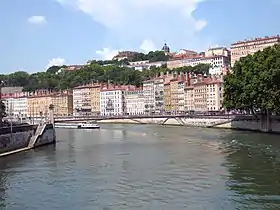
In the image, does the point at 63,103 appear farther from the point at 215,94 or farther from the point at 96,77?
the point at 215,94

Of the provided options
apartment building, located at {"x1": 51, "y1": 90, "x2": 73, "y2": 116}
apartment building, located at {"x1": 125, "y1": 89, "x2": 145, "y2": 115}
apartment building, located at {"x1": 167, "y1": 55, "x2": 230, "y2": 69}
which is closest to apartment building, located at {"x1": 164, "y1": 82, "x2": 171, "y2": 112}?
apartment building, located at {"x1": 125, "y1": 89, "x2": 145, "y2": 115}

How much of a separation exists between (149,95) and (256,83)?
58690mm

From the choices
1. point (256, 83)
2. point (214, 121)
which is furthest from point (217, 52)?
point (256, 83)

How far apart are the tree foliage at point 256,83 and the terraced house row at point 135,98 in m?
29.4

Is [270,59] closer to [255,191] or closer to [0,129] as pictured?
[0,129]

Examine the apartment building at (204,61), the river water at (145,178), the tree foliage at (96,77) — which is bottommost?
the river water at (145,178)

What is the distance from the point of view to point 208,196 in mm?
19078

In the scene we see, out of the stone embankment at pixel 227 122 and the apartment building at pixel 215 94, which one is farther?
the apartment building at pixel 215 94

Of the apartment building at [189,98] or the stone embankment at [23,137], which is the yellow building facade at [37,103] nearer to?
the apartment building at [189,98]

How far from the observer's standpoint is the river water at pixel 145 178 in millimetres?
18562

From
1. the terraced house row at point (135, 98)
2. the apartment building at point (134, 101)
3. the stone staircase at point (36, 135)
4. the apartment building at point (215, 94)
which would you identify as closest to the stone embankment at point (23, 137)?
the stone staircase at point (36, 135)

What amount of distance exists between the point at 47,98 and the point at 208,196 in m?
108

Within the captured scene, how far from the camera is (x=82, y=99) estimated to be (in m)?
119

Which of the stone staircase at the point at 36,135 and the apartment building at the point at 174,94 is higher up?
the apartment building at the point at 174,94
